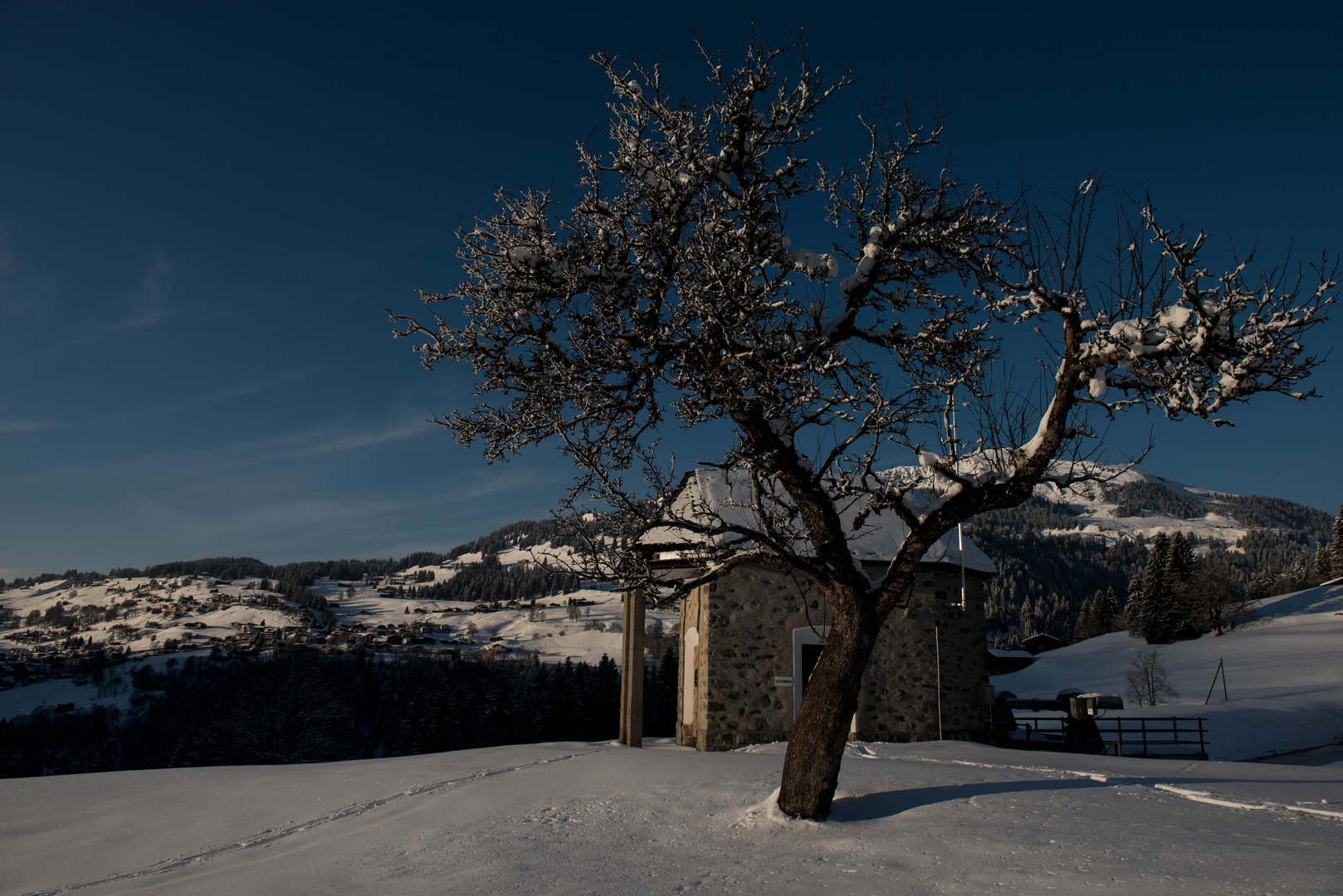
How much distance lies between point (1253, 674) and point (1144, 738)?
28959mm

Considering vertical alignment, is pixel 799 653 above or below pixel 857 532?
below

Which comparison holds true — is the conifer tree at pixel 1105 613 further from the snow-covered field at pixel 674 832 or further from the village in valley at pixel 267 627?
the snow-covered field at pixel 674 832

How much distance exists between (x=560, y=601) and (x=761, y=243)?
190 meters

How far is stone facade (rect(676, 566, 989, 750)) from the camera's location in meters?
12.4

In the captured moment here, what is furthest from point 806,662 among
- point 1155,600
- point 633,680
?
point 1155,600

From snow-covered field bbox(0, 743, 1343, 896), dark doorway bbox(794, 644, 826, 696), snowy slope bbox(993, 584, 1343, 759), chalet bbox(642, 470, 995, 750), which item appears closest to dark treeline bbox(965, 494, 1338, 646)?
snowy slope bbox(993, 584, 1343, 759)

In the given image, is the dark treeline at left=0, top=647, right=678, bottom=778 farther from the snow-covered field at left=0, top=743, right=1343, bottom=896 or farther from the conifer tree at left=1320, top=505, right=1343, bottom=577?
the conifer tree at left=1320, top=505, right=1343, bottom=577

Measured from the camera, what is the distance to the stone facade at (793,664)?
1241 centimetres

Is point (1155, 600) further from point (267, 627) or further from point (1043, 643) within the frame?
point (267, 627)

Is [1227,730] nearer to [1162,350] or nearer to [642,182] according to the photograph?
Result: [1162,350]

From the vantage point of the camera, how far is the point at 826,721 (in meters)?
5.23

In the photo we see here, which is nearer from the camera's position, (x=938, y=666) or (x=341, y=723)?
(x=938, y=666)

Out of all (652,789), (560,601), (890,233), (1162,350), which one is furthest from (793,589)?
(560,601)

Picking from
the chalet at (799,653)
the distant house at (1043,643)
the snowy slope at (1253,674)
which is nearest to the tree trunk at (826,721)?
the chalet at (799,653)
